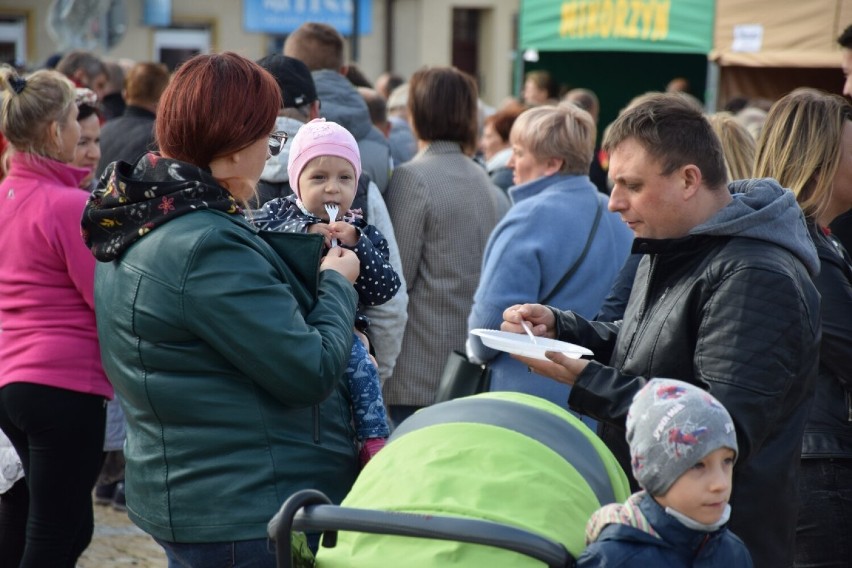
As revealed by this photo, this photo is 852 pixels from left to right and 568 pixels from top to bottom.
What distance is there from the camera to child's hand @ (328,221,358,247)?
3.30 metres

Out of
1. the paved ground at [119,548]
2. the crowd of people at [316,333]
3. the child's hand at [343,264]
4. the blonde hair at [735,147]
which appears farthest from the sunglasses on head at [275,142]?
the paved ground at [119,548]

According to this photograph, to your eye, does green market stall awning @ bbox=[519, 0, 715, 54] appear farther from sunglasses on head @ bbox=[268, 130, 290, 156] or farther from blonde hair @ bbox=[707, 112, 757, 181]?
sunglasses on head @ bbox=[268, 130, 290, 156]

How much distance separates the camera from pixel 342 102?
5.16 meters

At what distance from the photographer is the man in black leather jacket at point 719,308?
2449mm

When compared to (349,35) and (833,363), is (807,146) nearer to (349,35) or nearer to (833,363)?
(833,363)

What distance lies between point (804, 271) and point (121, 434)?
3802mm

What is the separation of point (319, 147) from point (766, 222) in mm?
1463

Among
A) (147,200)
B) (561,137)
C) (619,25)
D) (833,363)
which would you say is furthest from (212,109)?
(619,25)

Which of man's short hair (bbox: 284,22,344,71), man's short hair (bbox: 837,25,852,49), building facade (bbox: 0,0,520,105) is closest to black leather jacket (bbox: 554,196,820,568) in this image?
man's short hair (bbox: 837,25,852,49)

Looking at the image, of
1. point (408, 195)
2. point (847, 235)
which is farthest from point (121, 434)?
point (847, 235)

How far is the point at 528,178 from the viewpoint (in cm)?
474

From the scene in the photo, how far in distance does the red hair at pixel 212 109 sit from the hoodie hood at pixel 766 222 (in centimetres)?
104

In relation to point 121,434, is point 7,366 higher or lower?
higher

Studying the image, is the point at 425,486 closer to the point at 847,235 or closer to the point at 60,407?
the point at 60,407
